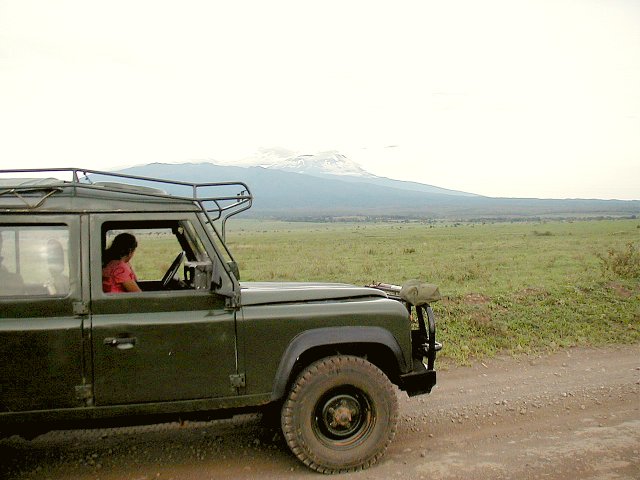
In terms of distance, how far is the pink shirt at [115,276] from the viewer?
14.4ft

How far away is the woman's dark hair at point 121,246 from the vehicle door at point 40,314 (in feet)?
1.45

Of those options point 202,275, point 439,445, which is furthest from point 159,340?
point 439,445

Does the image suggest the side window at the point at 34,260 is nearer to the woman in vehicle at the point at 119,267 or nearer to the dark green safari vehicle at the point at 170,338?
the dark green safari vehicle at the point at 170,338

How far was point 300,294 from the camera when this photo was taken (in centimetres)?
471

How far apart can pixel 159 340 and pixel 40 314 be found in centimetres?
83

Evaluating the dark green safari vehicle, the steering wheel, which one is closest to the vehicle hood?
the dark green safari vehicle

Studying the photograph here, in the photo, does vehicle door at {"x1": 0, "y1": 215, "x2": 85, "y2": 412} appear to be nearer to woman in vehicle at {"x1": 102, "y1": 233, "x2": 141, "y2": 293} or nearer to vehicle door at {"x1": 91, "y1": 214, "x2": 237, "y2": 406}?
vehicle door at {"x1": 91, "y1": 214, "x2": 237, "y2": 406}

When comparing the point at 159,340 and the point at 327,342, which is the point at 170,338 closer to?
the point at 159,340

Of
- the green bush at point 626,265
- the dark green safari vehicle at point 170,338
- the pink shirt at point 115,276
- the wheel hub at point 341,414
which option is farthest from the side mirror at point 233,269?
the green bush at point 626,265

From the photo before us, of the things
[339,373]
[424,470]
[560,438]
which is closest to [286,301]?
[339,373]

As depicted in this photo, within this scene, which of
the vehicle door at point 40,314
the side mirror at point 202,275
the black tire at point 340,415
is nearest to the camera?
the vehicle door at point 40,314

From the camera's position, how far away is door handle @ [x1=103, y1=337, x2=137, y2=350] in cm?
412

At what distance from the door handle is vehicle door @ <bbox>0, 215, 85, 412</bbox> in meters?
0.19

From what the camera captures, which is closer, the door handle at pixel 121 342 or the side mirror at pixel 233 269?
the door handle at pixel 121 342
